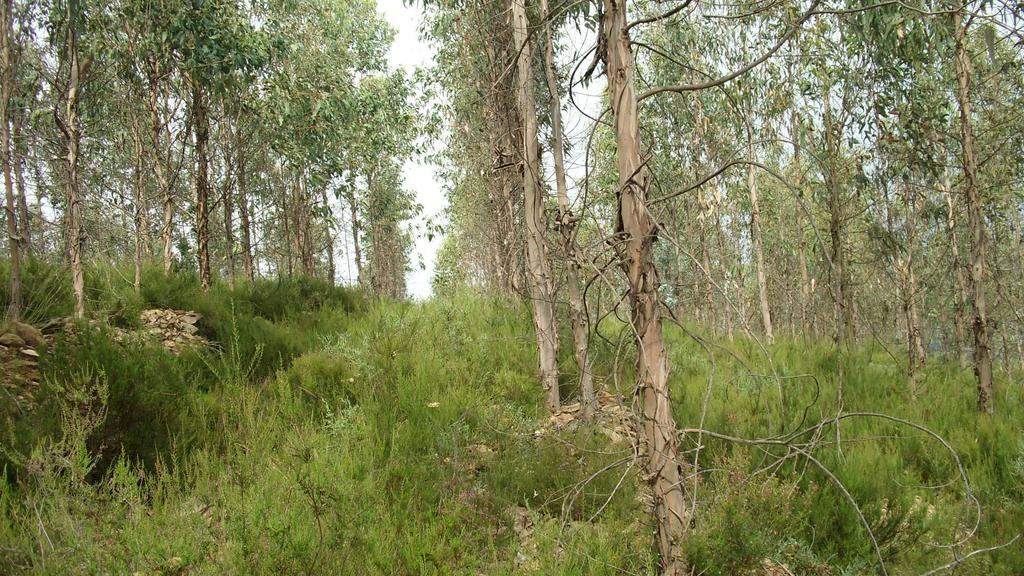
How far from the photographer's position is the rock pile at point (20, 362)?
374 cm

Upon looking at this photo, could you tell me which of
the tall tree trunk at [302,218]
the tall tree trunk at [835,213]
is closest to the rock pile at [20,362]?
the tall tree trunk at [302,218]

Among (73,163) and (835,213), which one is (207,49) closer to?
(73,163)

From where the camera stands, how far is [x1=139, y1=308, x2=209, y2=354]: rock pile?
532cm

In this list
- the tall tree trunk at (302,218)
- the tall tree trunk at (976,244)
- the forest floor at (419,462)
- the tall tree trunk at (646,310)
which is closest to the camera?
the tall tree trunk at (646,310)

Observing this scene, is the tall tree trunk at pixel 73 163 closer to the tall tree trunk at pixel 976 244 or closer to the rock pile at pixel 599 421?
the rock pile at pixel 599 421

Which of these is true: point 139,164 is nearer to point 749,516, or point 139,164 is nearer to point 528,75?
point 528,75

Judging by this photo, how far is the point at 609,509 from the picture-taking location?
3.60 meters

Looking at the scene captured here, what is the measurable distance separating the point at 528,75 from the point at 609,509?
3.91 metres

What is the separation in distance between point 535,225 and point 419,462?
8.13 ft

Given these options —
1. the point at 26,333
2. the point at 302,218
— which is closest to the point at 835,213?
the point at 26,333

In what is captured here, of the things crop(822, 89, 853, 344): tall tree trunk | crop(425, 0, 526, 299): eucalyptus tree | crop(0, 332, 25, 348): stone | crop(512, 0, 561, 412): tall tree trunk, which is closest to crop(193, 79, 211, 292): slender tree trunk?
crop(0, 332, 25, 348): stone

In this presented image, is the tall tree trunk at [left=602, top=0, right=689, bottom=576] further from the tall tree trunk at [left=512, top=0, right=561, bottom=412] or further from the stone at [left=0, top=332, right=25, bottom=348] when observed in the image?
the stone at [left=0, top=332, right=25, bottom=348]

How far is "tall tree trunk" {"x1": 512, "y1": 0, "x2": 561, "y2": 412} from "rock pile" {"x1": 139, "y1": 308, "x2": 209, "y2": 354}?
3442mm

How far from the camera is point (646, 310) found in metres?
1.84
